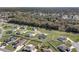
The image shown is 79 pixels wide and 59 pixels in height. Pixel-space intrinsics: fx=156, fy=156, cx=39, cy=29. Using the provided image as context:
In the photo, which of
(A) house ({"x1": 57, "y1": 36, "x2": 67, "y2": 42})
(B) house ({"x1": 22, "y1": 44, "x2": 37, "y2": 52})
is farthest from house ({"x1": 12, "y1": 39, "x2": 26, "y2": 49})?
(A) house ({"x1": 57, "y1": 36, "x2": 67, "y2": 42})

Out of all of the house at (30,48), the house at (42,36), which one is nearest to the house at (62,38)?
the house at (42,36)

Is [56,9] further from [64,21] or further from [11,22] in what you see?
[11,22]

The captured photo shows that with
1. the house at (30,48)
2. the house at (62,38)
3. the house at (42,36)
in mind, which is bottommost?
the house at (30,48)

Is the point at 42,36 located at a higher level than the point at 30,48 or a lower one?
higher

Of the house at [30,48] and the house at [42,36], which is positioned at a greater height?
the house at [42,36]

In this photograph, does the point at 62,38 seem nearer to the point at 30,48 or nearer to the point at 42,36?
the point at 42,36

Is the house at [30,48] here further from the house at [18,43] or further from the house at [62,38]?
the house at [62,38]

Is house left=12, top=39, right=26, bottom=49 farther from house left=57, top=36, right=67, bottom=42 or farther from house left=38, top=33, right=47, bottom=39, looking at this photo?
house left=57, top=36, right=67, bottom=42

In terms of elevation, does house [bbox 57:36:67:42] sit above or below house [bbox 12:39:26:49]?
above

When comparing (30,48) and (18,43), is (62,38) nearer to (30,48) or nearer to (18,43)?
(30,48)

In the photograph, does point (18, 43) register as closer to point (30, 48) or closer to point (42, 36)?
point (30, 48)

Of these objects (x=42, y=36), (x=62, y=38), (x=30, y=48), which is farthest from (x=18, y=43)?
(x=62, y=38)
